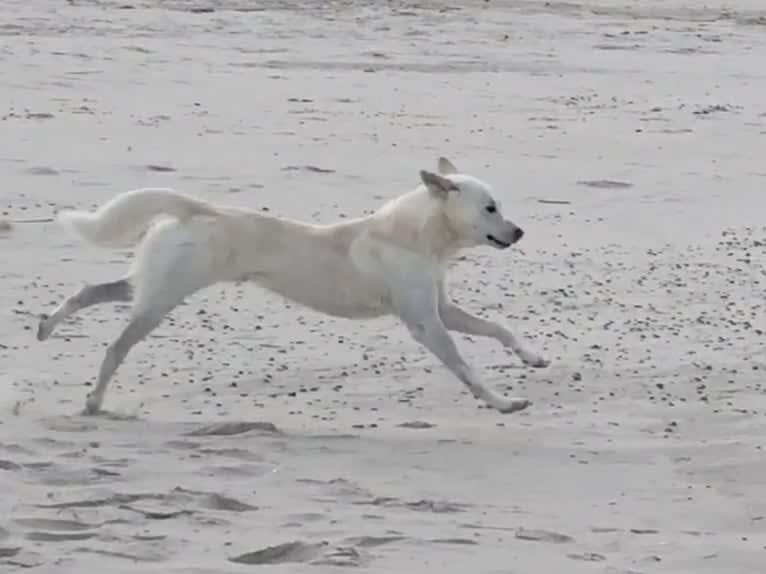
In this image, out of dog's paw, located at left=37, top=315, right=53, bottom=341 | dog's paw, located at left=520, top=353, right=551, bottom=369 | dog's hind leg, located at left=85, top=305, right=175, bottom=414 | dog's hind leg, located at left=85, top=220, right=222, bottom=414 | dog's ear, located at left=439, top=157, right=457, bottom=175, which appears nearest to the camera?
dog's hind leg, located at left=85, top=305, right=175, bottom=414

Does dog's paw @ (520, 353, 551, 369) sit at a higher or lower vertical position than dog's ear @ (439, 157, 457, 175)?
lower

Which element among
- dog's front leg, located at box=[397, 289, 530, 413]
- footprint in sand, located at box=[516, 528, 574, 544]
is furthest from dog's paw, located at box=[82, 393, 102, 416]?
footprint in sand, located at box=[516, 528, 574, 544]

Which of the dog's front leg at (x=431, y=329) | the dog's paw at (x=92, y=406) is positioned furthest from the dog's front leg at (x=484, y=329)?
the dog's paw at (x=92, y=406)

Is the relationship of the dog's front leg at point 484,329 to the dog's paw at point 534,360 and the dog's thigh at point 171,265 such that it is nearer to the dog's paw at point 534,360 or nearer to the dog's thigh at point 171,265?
the dog's paw at point 534,360

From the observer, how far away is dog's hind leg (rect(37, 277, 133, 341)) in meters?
7.17

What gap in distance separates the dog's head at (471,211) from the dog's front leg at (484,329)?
26 centimetres

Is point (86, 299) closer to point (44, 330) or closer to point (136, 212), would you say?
point (44, 330)

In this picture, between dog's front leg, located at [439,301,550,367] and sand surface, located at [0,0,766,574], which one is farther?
dog's front leg, located at [439,301,550,367]

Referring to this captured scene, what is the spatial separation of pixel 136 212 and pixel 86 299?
381mm

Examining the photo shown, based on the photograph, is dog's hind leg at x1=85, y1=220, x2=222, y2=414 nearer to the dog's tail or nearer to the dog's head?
the dog's tail

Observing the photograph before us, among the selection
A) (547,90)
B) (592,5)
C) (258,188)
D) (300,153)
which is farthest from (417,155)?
(592,5)

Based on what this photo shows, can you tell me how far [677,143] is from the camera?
13109 millimetres

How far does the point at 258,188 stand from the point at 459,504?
5.49 m

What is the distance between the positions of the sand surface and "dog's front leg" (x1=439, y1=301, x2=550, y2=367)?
6.7 inches
